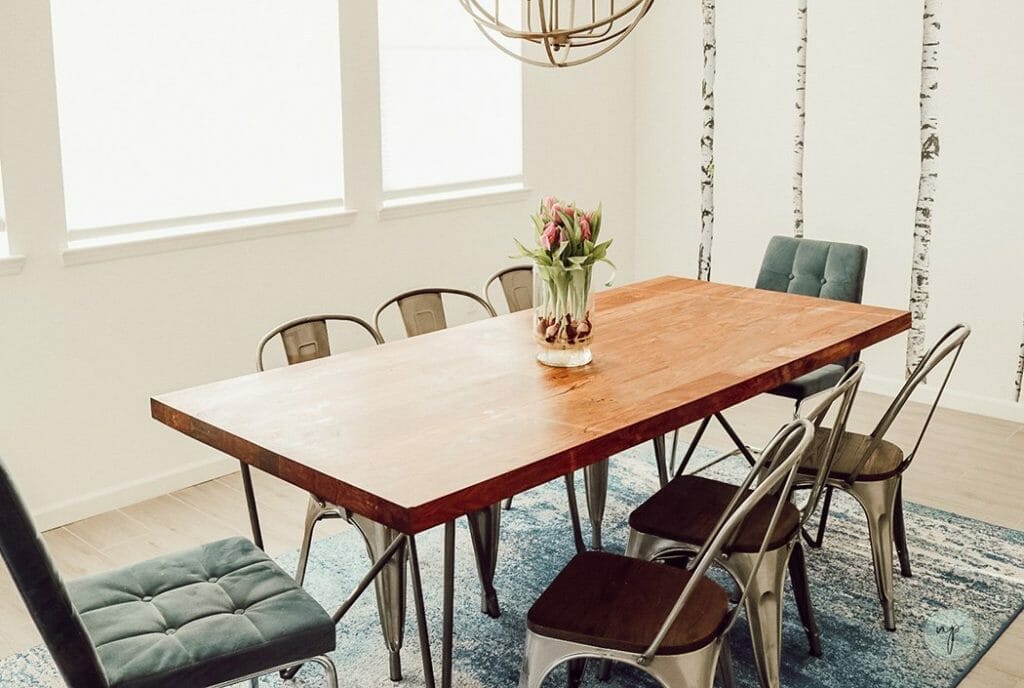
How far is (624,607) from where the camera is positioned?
7.32ft

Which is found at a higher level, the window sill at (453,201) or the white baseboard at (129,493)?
the window sill at (453,201)

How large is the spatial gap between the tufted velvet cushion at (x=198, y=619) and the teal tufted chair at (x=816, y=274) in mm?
2167

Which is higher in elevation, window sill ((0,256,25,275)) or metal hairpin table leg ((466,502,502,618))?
window sill ((0,256,25,275))

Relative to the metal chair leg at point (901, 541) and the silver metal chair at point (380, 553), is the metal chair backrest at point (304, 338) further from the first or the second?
the metal chair leg at point (901, 541)

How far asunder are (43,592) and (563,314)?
1.40 m

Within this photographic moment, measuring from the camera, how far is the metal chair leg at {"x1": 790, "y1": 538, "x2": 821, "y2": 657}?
113 inches

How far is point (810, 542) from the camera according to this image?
3.57 metres

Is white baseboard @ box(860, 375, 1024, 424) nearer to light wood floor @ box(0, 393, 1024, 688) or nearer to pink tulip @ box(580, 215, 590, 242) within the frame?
light wood floor @ box(0, 393, 1024, 688)

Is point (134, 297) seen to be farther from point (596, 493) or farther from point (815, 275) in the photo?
point (815, 275)

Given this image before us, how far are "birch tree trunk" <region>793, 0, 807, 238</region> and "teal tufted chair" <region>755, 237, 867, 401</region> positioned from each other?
1.28 metres

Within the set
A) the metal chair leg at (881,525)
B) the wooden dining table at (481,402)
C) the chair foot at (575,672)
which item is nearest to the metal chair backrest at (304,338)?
the wooden dining table at (481,402)

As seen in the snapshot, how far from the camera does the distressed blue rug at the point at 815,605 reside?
9.27 feet

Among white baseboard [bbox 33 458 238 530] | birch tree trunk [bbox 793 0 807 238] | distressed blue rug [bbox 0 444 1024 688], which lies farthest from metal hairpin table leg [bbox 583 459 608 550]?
birch tree trunk [bbox 793 0 807 238]

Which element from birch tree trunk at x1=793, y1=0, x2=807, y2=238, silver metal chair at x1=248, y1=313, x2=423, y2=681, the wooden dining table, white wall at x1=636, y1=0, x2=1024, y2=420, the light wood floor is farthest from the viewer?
birch tree trunk at x1=793, y1=0, x2=807, y2=238
